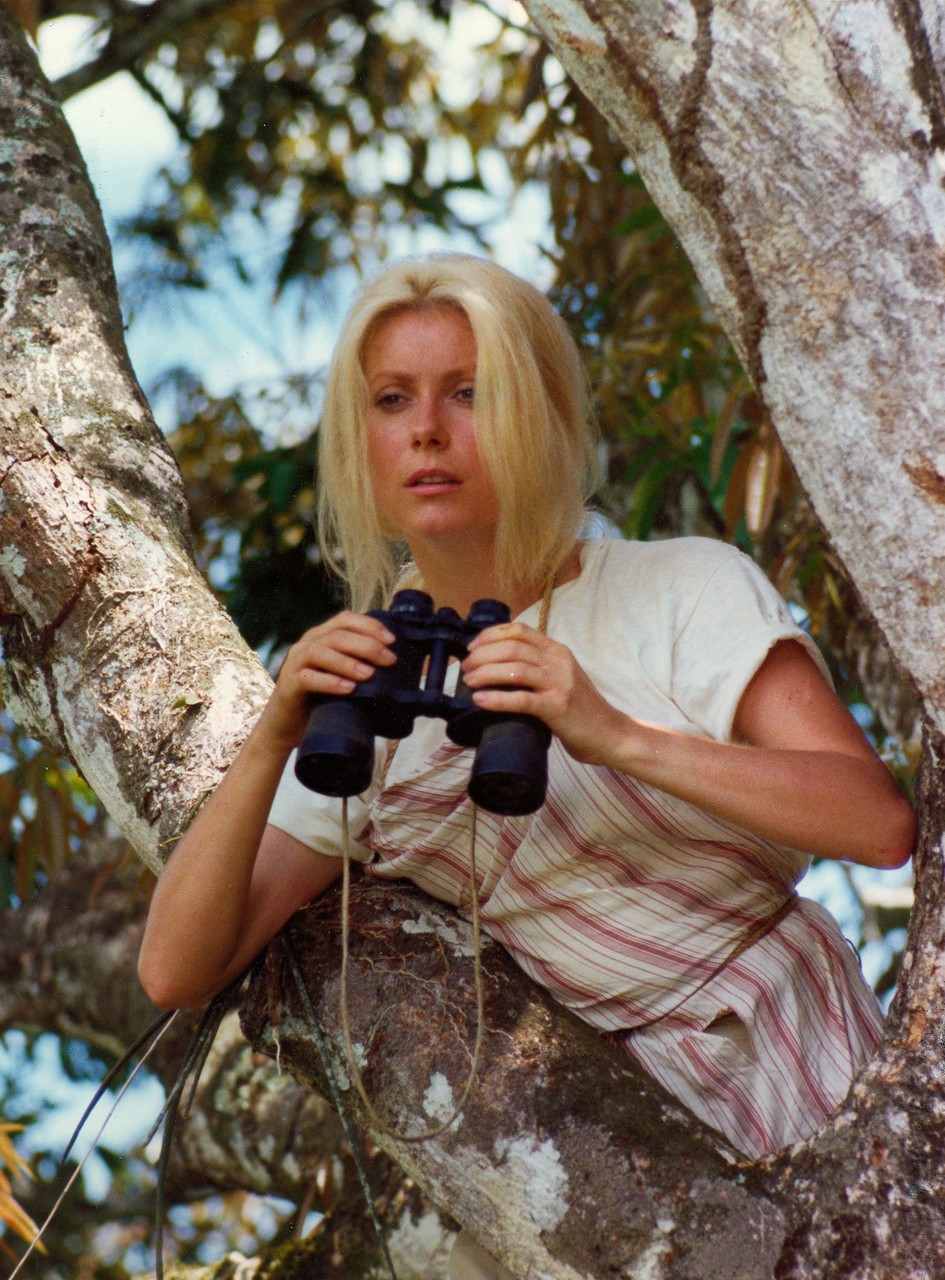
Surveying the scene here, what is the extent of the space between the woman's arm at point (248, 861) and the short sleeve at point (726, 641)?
38 centimetres

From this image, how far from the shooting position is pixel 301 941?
75.2 inches

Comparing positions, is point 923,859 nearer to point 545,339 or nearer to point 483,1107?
point 483,1107

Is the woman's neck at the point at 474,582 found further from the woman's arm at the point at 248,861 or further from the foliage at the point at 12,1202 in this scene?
the foliage at the point at 12,1202

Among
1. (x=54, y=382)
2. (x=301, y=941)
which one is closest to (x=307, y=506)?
(x=54, y=382)

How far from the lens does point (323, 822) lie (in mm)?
1974

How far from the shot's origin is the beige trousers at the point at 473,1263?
180cm

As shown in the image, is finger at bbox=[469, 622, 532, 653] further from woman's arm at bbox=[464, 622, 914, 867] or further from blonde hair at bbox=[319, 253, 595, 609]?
blonde hair at bbox=[319, 253, 595, 609]

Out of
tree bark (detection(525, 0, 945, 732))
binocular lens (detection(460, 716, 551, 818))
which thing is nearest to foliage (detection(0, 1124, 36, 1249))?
binocular lens (detection(460, 716, 551, 818))

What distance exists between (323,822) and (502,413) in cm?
58

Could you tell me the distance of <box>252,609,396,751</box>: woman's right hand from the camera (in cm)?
A: 163

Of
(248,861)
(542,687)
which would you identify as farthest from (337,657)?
(248,861)

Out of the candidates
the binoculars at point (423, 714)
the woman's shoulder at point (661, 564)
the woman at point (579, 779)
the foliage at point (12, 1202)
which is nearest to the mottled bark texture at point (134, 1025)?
the foliage at point (12, 1202)

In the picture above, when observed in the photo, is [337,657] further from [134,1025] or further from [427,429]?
[134,1025]

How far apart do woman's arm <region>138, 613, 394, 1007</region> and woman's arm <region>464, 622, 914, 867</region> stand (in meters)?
0.15
